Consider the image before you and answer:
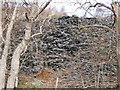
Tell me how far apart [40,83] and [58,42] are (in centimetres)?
253

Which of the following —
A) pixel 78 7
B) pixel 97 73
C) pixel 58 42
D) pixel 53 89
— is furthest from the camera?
pixel 58 42

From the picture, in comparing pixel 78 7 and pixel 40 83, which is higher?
pixel 78 7

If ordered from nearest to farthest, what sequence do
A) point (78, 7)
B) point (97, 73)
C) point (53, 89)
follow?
point (78, 7)
point (53, 89)
point (97, 73)

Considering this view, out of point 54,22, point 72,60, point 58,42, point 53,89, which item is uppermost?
point 54,22

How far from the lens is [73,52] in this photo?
958 cm

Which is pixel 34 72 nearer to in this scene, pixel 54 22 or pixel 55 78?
pixel 55 78

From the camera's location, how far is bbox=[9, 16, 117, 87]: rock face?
836 centimetres

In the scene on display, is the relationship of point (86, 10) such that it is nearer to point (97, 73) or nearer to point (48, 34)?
point (97, 73)

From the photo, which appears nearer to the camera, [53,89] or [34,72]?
[53,89]

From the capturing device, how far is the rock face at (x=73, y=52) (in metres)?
8.36

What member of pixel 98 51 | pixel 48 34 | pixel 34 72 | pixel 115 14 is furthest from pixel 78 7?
pixel 48 34

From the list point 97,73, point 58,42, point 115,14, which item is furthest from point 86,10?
point 58,42

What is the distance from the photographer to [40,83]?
329 inches

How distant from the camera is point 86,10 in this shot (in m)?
6.10
